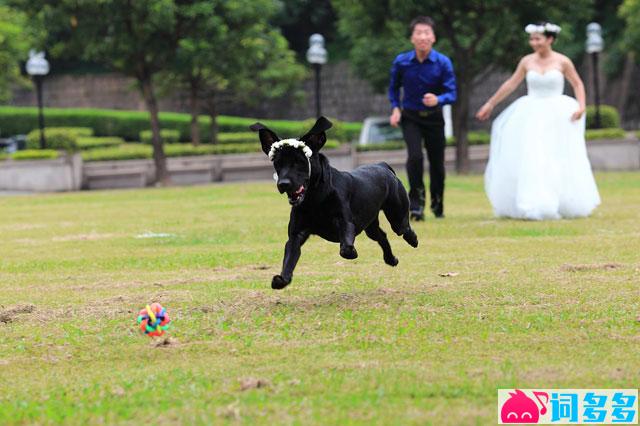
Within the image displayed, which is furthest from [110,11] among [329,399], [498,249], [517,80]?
[329,399]

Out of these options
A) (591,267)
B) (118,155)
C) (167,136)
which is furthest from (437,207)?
(167,136)

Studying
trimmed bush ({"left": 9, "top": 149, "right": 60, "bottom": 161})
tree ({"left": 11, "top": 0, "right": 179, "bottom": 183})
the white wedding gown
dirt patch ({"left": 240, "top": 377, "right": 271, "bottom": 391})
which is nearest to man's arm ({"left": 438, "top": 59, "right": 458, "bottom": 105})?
the white wedding gown

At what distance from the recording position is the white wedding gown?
14.9 metres

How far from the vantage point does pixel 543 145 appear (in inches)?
591

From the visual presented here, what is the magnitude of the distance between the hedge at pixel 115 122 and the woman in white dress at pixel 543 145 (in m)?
38.4

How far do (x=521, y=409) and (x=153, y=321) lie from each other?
2.44 meters

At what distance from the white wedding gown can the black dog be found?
694cm

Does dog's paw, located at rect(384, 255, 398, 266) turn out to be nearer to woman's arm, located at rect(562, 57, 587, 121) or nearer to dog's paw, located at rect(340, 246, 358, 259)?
dog's paw, located at rect(340, 246, 358, 259)

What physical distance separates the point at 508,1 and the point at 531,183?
1837 centimetres

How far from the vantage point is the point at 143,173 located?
34.9 metres

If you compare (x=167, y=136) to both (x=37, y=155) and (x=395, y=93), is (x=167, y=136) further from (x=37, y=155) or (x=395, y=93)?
(x=395, y=93)

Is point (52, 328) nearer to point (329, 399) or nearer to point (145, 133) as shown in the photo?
point (329, 399)

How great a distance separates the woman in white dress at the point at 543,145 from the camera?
14.9 meters

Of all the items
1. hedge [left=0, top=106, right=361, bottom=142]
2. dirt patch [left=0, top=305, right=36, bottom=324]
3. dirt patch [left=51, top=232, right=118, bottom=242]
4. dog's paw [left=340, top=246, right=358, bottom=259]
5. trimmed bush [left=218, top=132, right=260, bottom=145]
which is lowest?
hedge [left=0, top=106, right=361, bottom=142]
